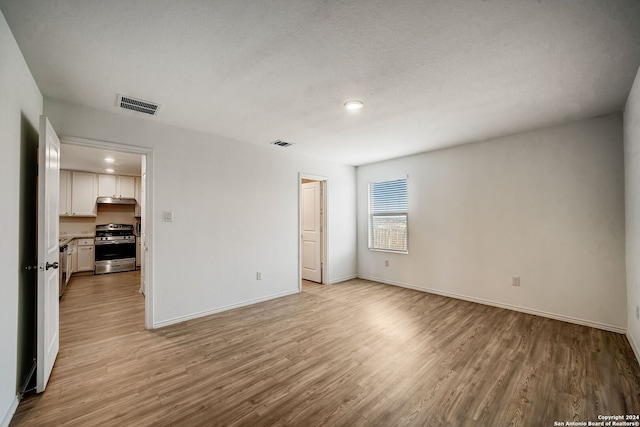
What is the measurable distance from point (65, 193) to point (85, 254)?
145 cm

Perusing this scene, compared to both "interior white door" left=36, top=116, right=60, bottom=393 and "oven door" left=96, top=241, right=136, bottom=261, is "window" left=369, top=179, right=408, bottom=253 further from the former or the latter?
"oven door" left=96, top=241, right=136, bottom=261

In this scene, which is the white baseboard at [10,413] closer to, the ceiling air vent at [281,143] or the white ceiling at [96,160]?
the white ceiling at [96,160]

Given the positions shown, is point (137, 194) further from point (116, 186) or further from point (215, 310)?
point (215, 310)

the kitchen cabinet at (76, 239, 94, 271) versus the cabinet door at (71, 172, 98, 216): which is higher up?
the cabinet door at (71, 172, 98, 216)

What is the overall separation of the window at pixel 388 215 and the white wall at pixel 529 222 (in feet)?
0.64

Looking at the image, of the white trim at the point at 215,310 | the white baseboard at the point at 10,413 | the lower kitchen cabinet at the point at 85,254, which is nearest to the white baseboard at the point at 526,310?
the white trim at the point at 215,310

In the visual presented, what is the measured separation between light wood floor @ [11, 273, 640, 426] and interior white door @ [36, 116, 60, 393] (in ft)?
0.66

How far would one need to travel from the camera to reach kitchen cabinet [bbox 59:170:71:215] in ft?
19.7

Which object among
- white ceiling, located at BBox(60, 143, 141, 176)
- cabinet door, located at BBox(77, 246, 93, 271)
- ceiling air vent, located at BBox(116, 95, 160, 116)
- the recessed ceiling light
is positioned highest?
ceiling air vent, located at BBox(116, 95, 160, 116)

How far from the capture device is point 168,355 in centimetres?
250

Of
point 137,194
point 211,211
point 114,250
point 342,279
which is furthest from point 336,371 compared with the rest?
point 137,194

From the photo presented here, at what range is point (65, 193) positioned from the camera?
19.8 ft

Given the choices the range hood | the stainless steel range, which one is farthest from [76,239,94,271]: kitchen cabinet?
the range hood

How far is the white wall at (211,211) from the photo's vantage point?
3.12 meters
